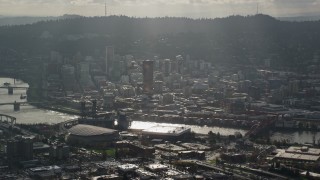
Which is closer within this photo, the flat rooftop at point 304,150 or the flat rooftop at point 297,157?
the flat rooftop at point 297,157

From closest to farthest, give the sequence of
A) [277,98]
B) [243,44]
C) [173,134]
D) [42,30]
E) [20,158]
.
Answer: [20,158], [173,134], [277,98], [243,44], [42,30]

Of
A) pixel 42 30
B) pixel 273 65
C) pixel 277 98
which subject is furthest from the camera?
pixel 42 30

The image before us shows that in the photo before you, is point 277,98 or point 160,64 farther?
point 160,64

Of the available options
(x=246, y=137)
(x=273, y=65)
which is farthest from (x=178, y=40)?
(x=246, y=137)

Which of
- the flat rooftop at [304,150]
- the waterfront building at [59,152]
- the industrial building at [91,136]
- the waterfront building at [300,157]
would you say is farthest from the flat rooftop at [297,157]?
the waterfront building at [59,152]

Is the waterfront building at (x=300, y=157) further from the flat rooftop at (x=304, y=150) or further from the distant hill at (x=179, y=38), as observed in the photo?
the distant hill at (x=179, y=38)

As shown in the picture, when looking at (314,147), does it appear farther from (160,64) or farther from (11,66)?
(11,66)
